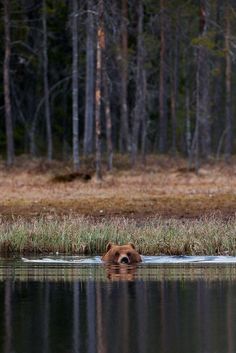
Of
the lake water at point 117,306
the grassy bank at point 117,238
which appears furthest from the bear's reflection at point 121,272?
the grassy bank at point 117,238

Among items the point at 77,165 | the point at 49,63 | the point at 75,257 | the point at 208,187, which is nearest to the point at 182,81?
the point at 49,63

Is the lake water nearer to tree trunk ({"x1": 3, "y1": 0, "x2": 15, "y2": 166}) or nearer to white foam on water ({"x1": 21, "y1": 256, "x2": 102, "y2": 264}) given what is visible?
white foam on water ({"x1": 21, "y1": 256, "x2": 102, "y2": 264})

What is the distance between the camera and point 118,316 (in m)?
15.5

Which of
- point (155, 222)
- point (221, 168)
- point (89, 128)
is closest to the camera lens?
point (155, 222)

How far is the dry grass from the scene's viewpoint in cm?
2988

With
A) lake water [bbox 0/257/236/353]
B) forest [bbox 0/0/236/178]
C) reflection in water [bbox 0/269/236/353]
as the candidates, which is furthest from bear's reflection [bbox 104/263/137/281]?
forest [bbox 0/0/236/178]

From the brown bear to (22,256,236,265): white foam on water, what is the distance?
0.28 metres

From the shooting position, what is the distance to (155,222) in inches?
1030

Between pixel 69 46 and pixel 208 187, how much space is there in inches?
960

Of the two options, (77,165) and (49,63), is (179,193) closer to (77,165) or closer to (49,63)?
(77,165)

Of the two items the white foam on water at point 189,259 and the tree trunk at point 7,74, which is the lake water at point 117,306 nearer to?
the white foam on water at point 189,259

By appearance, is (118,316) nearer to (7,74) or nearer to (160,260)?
(160,260)

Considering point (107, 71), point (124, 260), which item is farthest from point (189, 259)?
point (107, 71)

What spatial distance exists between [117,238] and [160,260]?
5.44 feet
